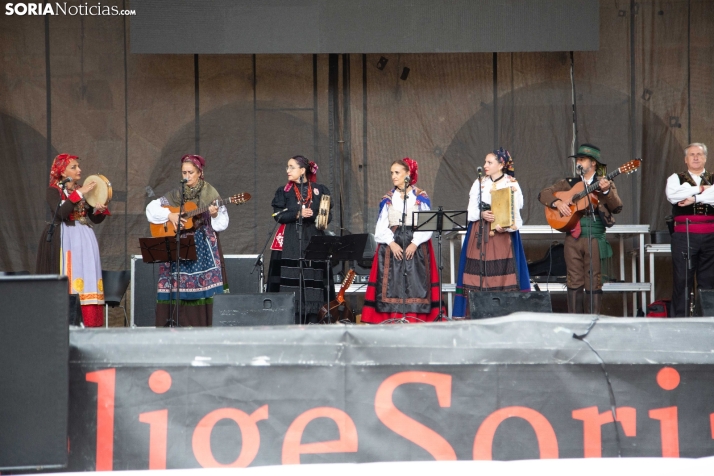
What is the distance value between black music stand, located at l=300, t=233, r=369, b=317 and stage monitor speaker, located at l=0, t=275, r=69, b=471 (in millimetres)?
3354

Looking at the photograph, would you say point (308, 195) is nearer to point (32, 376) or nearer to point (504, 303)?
point (504, 303)

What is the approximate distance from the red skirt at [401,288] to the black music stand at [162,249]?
1501mm

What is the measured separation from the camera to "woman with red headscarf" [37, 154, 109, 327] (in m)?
5.86

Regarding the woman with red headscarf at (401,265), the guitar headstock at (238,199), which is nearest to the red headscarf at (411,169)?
the woman with red headscarf at (401,265)

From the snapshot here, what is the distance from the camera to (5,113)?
745 cm

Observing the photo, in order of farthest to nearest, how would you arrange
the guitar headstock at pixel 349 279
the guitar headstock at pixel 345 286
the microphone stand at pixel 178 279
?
the guitar headstock at pixel 349 279
the guitar headstock at pixel 345 286
the microphone stand at pixel 178 279

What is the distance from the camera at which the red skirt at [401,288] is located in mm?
6043

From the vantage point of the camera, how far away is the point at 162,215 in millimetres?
5797

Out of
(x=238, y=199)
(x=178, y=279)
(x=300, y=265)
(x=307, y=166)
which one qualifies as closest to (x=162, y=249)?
(x=178, y=279)

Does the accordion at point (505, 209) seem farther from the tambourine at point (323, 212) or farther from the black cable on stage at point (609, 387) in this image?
the black cable on stage at point (609, 387)

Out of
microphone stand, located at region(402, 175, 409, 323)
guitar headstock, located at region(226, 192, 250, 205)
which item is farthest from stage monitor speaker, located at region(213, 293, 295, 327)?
guitar headstock, located at region(226, 192, 250, 205)

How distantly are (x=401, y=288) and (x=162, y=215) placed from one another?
1910 mm

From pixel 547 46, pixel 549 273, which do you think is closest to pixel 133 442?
pixel 549 273

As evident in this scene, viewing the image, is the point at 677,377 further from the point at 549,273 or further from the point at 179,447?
the point at 549,273
